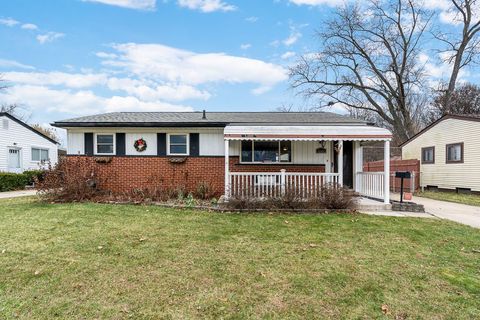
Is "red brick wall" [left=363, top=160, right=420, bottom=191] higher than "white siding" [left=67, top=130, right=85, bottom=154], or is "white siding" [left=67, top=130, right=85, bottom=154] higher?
"white siding" [left=67, top=130, right=85, bottom=154]

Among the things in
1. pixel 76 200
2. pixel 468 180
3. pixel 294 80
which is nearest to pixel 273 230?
pixel 76 200

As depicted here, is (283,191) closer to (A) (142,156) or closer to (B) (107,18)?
(A) (142,156)

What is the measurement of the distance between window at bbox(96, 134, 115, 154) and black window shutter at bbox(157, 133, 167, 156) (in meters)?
2.09

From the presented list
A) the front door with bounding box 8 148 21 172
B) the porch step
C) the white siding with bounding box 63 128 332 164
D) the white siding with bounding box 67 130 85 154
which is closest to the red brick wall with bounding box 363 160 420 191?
the white siding with bounding box 63 128 332 164

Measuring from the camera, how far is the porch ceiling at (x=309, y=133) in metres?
11.0

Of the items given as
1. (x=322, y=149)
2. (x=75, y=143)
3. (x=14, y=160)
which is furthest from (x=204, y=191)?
(x=14, y=160)

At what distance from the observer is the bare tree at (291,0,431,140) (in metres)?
30.7

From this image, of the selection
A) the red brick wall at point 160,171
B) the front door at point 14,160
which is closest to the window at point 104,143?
the red brick wall at point 160,171

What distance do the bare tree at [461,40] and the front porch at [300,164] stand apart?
22922mm

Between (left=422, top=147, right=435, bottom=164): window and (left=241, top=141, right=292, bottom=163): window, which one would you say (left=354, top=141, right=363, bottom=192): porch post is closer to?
(left=241, top=141, right=292, bottom=163): window

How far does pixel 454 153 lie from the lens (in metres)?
17.8

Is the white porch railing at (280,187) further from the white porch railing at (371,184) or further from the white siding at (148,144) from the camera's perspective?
the white siding at (148,144)

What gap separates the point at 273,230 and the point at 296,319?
3.84m

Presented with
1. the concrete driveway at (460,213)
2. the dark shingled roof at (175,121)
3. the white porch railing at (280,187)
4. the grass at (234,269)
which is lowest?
the concrete driveway at (460,213)
